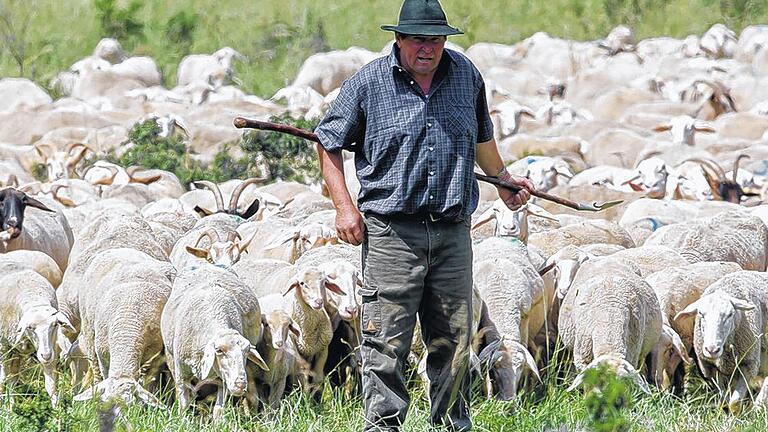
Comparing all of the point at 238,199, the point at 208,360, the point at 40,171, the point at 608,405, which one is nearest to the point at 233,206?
the point at 238,199

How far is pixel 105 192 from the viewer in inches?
510

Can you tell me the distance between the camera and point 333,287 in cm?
764

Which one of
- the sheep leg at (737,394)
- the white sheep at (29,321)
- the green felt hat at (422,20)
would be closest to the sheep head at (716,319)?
the sheep leg at (737,394)

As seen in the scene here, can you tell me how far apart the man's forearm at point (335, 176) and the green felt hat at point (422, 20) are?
1.86 feet

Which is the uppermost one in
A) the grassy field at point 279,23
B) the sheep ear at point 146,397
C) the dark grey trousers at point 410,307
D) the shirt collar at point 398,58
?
the shirt collar at point 398,58

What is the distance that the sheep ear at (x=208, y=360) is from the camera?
6742 millimetres

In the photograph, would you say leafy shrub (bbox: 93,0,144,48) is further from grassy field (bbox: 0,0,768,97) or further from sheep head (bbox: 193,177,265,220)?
sheep head (bbox: 193,177,265,220)

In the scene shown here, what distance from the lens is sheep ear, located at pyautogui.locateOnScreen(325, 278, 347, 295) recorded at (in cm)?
760

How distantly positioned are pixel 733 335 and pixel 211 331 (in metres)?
2.92

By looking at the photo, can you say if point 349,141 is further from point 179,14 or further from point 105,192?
point 179,14

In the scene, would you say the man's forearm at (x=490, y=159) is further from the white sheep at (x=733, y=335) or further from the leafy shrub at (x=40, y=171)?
the leafy shrub at (x=40, y=171)

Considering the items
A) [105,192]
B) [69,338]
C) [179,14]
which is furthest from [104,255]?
[179,14]

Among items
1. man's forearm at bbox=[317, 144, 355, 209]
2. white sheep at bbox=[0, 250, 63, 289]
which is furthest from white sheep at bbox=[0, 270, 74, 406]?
man's forearm at bbox=[317, 144, 355, 209]

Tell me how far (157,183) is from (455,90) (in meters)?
8.68
